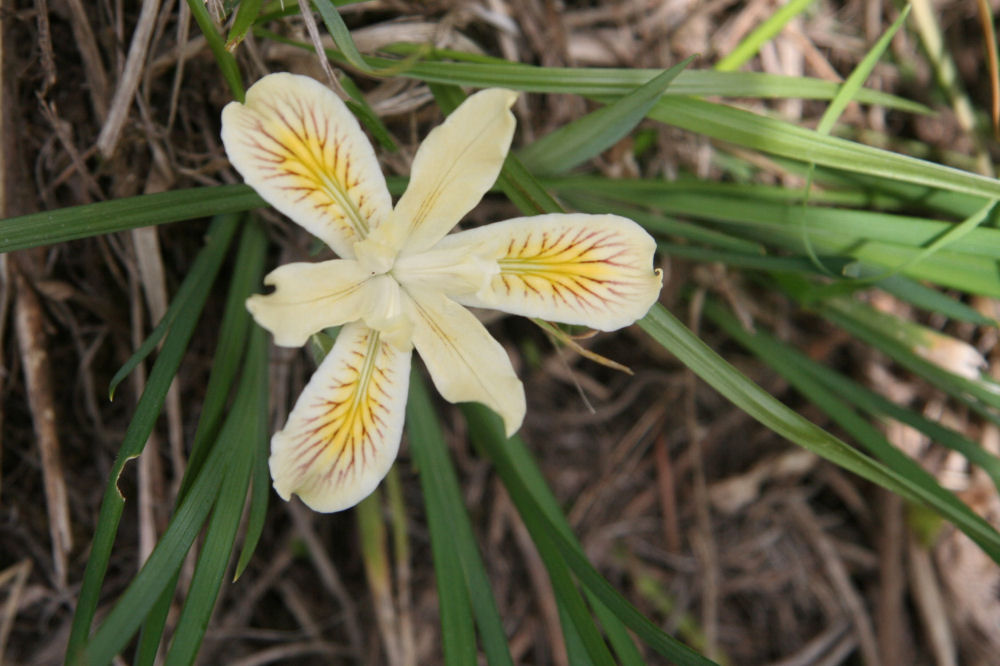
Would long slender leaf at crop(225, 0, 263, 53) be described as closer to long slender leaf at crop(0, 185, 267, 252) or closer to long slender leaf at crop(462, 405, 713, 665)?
long slender leaf at crop(0, 185, 267, 252)

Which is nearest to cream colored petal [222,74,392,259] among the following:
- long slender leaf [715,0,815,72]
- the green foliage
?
the green foliage

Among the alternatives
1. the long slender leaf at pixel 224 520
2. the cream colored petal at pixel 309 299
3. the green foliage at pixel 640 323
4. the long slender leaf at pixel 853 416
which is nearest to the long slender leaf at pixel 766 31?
the green foliage at pixel 640 323

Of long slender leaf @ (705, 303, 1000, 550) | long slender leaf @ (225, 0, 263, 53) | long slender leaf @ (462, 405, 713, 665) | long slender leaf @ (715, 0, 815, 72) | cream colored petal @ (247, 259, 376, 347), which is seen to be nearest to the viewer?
cream colored petal @ (247, 259, 376, 347)

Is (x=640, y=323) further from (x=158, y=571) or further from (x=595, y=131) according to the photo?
(x=158, y=571)

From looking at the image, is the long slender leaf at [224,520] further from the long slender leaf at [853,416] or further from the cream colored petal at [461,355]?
the long slender leaf at [853,416]

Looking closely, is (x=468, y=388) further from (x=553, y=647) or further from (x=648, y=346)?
(x=553, y=647)

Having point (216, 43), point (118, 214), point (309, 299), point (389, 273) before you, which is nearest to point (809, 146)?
point (389, 273)
